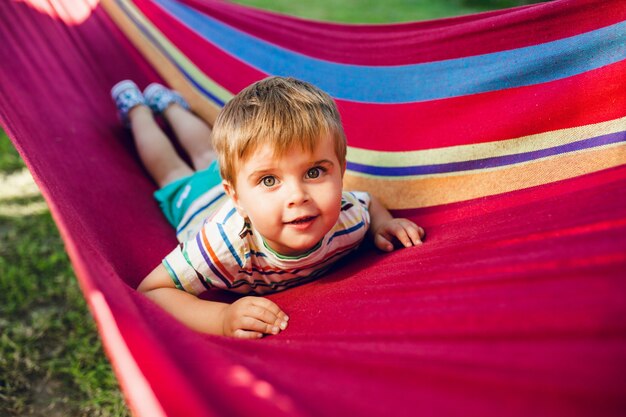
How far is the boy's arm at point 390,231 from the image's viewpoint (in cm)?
125

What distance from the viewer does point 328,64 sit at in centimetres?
173

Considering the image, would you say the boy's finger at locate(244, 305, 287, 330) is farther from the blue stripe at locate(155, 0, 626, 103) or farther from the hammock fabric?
the blue stripe at locate(155, 0, 626, 103)

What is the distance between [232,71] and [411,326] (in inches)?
52.7

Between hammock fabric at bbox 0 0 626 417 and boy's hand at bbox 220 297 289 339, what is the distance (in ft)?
0.19

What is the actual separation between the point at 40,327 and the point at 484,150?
4.59 ft

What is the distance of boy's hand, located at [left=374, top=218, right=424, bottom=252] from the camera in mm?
1247

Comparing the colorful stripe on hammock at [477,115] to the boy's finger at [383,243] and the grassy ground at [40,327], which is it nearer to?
the boy's finger at [383,243]

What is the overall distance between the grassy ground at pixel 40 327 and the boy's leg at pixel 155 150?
510 millimetres

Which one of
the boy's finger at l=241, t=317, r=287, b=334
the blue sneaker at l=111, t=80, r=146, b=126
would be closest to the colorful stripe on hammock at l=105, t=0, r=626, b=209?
the blue sneaker at l=111, t=80, r=146, b=126

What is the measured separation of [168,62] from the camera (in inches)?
81.8

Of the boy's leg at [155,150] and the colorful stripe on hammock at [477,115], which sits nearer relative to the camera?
the colorful stripe on hammock at [477,115]

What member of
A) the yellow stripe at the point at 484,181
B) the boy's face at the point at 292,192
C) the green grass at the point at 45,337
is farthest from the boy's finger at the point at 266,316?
the green grass at the point at 45,337

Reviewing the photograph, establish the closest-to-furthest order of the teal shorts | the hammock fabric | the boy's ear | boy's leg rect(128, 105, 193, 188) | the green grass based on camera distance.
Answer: the hammock fabric < the boy's ear < the green grass < the teal shorts < boy's leg rect(128, 105, 193, 188)

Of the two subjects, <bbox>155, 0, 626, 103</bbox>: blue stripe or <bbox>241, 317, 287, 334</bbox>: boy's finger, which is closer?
<bbox>241, 317, 287, 334</bbox>: boy's finger
